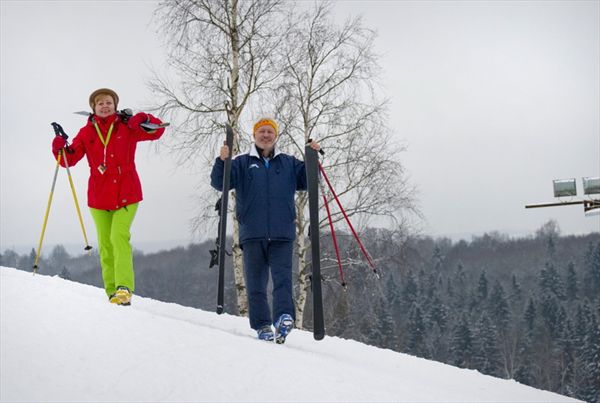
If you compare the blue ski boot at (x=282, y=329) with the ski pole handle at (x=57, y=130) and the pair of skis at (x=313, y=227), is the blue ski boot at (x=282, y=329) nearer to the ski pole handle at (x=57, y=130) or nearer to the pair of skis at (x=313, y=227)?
the pair of skis at (x=313, y=227)

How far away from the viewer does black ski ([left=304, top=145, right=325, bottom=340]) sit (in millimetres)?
5406

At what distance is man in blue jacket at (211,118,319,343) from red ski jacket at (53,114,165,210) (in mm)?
1018

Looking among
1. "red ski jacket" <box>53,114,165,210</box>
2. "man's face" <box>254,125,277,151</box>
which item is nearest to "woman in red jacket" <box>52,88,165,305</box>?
"red ski jacket" <box>53,114,165,210</box>

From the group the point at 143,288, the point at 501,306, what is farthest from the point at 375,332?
the point at 143,288

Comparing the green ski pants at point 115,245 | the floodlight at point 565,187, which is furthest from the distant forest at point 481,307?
the green ski pants at point 115,245

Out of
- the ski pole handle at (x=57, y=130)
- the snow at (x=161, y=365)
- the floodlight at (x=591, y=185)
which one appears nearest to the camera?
the snow at (x=161, y=365)

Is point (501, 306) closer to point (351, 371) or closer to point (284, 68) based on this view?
point (284, 68)

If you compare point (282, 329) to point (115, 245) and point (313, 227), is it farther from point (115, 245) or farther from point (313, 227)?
point (115, 245)

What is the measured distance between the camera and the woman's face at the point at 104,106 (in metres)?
6.06

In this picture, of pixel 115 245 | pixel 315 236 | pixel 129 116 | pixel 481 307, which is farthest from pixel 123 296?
pixel 481 307

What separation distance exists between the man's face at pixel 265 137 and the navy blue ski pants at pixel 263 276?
→ 0.89 m

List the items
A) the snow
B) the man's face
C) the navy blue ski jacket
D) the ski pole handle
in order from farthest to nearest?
the ski pole handle → the man's face → the navy blue ski jacket → the snow

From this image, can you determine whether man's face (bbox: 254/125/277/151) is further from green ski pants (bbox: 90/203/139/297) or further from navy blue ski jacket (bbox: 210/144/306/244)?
green ski pants (bbox: 90/203/139/297)

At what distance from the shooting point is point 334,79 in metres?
13.9
